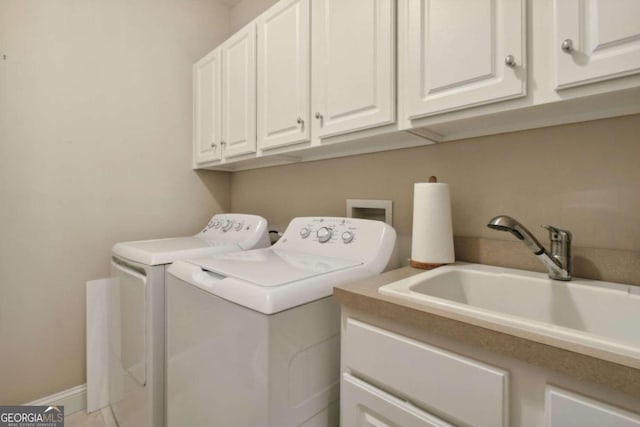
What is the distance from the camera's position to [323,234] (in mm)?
1373

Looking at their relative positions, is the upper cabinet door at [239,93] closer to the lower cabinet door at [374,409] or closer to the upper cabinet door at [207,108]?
the upper cabinet door at [207,108]

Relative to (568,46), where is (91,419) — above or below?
below

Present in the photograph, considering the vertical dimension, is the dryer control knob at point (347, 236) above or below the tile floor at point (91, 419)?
above

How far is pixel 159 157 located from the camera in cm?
212

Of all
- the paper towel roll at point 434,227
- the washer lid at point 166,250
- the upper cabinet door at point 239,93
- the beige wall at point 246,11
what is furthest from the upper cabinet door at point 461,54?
the beige wall at point 246,11

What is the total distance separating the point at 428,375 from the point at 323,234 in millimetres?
767

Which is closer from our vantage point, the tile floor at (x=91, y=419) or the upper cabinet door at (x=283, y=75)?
the upper cabinet door at (x=283, y=75)

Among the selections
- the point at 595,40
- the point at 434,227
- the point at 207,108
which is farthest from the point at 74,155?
the point at 595,40

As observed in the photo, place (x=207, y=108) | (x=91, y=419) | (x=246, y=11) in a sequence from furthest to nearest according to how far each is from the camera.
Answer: (x=246, y=11)
(x=207, y=108)
(x=91, y=419)

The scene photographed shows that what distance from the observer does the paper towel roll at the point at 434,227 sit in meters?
1.10

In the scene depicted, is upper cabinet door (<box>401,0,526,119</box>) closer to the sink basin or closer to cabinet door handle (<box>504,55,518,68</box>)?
cabinet door handle (<box>504,55,518,68</box>)

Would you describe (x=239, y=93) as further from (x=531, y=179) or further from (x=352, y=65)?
(x=531, y=179)

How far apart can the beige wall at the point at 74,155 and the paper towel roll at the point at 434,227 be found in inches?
71.6

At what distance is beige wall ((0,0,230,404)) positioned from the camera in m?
1.62
